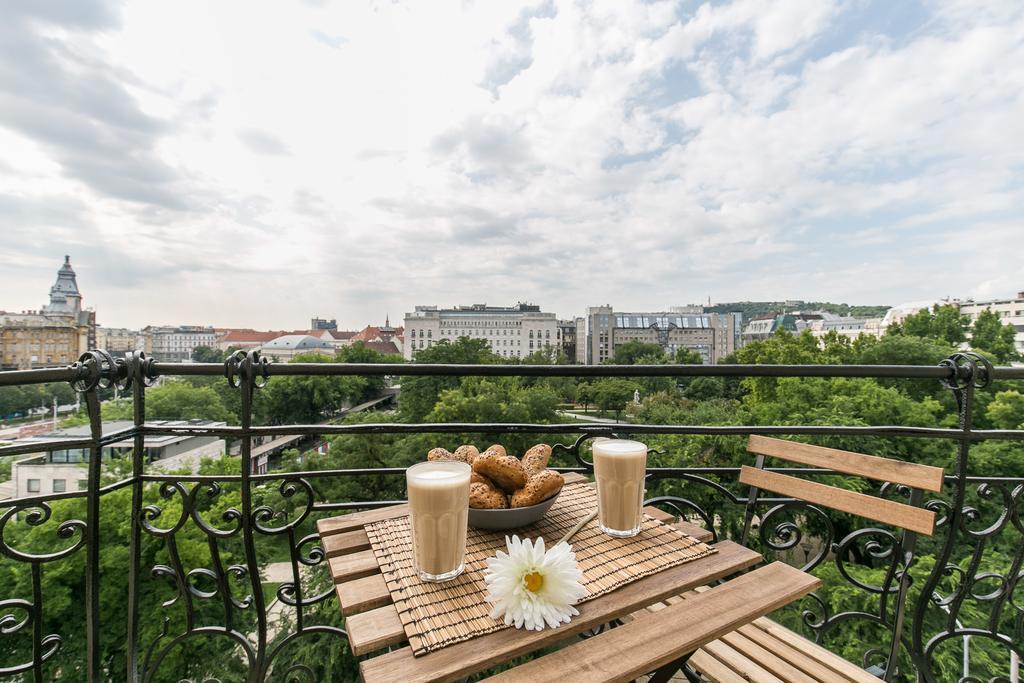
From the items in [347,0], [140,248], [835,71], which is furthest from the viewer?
[140,248]

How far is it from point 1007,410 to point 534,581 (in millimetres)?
19104

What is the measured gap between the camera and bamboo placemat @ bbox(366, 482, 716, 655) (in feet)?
2.06

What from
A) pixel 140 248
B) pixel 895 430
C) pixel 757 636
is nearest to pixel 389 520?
pixel 757 636

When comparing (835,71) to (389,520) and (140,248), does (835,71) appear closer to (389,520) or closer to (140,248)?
(389,520)

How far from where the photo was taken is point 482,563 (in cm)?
78

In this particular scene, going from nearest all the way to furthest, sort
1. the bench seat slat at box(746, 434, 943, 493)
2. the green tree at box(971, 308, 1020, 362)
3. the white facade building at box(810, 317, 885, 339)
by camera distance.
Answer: the bench seat slat at box(746, 434, 943, 493), the green tree at box(971, 308, 1020, 362), the white facade building at box(810, 317, 885, 339)

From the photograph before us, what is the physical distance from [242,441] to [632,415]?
31.5 meters

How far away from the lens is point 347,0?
51.4 ft

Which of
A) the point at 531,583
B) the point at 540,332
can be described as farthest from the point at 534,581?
the point at 540,332

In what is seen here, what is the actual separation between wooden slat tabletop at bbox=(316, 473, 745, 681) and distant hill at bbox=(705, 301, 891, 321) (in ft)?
264

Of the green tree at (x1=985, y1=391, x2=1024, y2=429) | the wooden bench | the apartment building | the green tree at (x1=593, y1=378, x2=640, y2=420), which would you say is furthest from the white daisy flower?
the apartment building

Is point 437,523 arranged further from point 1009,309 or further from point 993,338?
point 1009,309

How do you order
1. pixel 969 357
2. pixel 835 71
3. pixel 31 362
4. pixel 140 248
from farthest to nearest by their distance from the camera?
1. pixel 140 248
2. pixel 31 362
3. pixel 835 71
4. pixel 969 357

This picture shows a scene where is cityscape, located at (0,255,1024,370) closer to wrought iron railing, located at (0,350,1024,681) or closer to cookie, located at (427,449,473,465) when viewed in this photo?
wrought iron railing, located at (0,350,1024,681)
